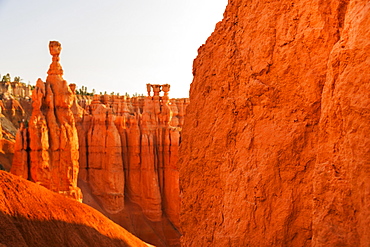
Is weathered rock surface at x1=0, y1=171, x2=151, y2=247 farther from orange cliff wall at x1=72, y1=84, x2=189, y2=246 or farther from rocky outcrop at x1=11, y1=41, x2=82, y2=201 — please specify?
orange cliff wall at x1=72, y1=84, x2=189, y2=246

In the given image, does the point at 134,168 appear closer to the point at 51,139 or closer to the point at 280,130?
the point at 51,139

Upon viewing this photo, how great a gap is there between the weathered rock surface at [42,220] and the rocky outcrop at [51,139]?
8.50ft

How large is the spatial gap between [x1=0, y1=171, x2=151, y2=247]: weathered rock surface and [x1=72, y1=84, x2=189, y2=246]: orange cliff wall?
34.6 feet

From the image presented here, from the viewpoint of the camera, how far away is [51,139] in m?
22.6

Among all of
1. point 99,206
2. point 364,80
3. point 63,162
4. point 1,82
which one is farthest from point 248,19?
point 1,82

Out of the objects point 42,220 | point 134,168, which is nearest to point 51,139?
point 42,220

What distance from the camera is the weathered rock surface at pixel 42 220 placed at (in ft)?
56.7

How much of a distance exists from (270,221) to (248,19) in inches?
90.0

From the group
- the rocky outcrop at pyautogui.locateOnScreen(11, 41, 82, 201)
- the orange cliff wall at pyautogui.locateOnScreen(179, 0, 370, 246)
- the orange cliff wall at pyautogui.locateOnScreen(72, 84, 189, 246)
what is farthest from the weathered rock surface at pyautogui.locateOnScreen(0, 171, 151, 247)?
the orange cliff wall at pyautogui.locateOnScreen(179, 0, 370, 246)

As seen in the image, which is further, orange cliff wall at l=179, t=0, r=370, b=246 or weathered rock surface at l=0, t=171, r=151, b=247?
weathered rock surface at l=0, t=171, r=151, b=247

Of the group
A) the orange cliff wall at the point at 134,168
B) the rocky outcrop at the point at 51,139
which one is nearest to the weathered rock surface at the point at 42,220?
the rocky outcrop at the point at 51,139

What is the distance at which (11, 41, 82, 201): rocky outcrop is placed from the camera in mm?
22188

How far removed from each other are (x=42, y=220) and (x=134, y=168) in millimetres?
16554

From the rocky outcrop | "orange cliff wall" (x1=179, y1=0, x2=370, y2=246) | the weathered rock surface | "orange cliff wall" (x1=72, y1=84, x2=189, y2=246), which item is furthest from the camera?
"orange cliff wall" (x1=72, y1=84, x2=189, y2=246)
